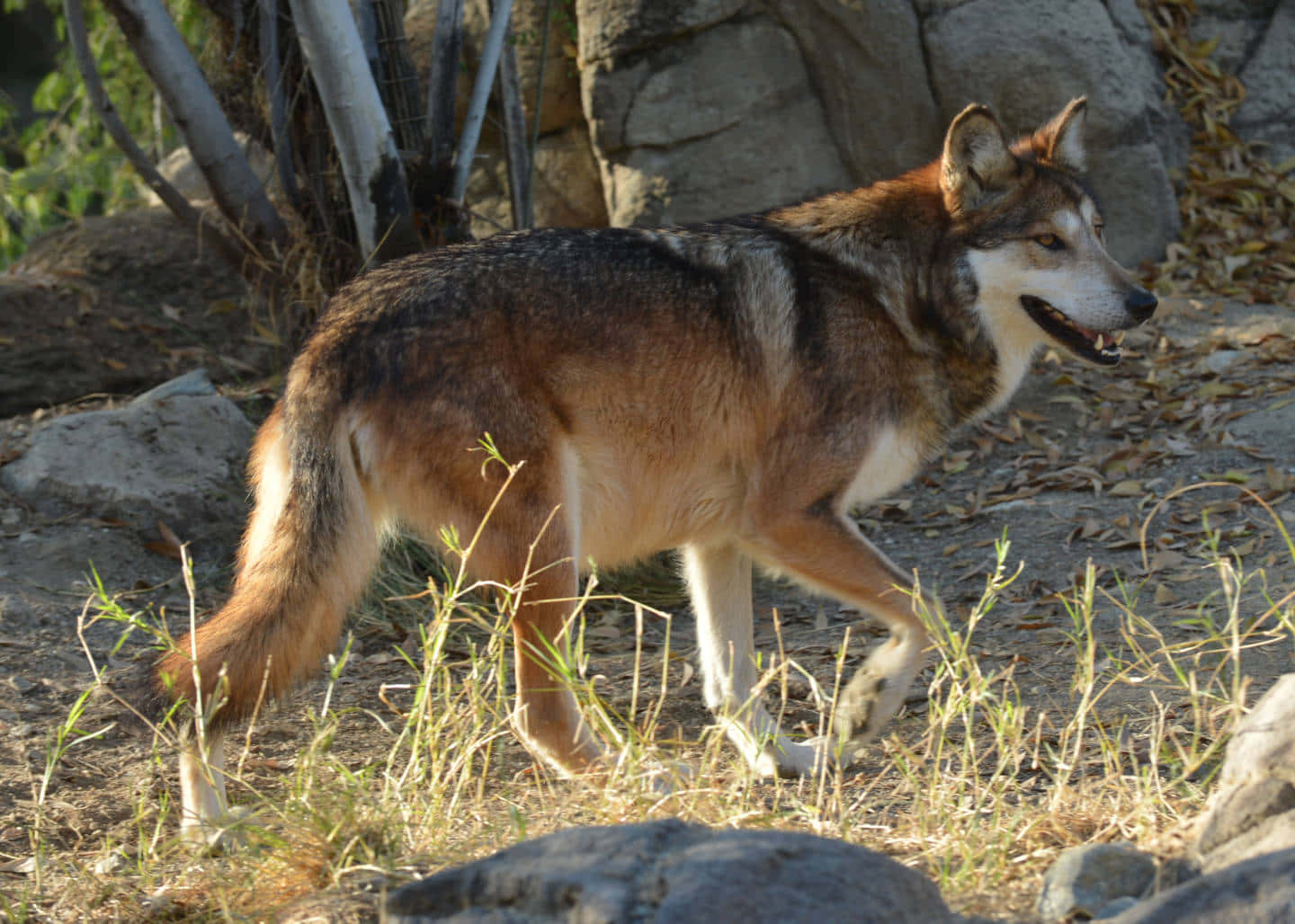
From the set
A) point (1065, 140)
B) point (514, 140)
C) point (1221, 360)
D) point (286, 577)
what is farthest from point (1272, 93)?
point (286, 577)

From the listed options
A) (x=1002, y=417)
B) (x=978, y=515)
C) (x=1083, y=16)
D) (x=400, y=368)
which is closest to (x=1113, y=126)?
(x=1083, y=16)

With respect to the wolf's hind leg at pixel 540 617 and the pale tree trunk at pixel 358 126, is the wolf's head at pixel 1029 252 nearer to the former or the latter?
the wolf's hind leg at pixel 540 617

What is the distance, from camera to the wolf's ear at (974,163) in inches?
168

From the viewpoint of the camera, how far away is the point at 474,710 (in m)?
3.02

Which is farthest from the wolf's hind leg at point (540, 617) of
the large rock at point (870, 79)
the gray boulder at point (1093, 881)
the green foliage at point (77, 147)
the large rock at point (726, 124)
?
the green foliage at point (77, 147)

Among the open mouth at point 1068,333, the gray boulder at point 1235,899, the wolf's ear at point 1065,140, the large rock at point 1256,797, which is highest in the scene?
the wolf's ear at point 1065,140

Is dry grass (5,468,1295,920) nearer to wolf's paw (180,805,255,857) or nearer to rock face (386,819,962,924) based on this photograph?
wolf's paw (180,805,255,857)

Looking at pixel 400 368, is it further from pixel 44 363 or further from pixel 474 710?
pixel 44 363

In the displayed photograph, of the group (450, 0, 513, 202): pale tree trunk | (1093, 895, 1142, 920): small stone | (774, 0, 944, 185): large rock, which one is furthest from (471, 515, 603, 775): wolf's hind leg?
(774, 0, 944, 185): large rock

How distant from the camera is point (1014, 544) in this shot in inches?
234

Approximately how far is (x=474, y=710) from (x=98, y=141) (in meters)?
10.1

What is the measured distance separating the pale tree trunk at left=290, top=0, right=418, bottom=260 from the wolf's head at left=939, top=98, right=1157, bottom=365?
8.86 feet

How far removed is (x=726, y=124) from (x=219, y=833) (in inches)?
259

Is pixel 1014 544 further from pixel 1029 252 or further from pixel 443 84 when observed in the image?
pixel 443 84
